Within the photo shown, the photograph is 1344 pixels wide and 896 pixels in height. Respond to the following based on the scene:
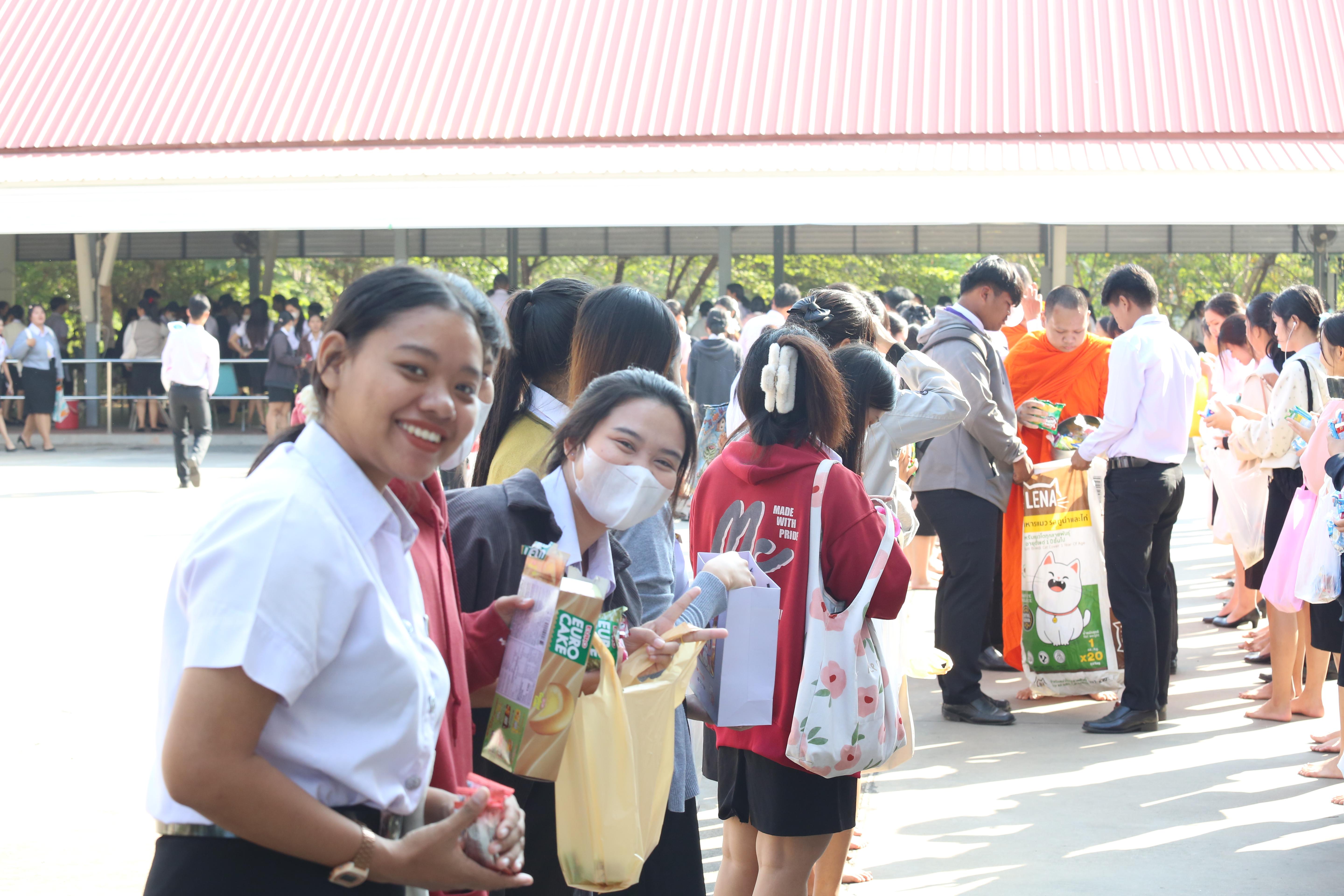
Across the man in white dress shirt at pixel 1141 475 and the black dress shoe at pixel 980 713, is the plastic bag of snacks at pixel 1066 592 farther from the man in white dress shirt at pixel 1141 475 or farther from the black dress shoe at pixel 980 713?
the black dress shoe at pixel 980 713

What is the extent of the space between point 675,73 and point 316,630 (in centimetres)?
1674

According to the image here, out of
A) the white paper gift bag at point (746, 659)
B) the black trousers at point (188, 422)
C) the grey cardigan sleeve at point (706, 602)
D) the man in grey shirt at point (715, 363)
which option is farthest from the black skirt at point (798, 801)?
the black trousers at point (188, 422)

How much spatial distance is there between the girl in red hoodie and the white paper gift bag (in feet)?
0.28

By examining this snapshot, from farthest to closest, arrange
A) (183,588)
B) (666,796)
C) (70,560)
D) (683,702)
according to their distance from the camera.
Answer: (70,560)
(683,702)
(666,796)
(183,588)

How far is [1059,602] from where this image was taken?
5.62 m

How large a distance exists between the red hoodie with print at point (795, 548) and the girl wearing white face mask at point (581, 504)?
22.6 inches

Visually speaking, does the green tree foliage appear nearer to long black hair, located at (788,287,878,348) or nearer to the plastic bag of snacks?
the plastic bag of snacks

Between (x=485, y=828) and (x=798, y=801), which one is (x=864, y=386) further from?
(x=485, y=828)

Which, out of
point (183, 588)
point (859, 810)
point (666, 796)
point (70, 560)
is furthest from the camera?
point (70, 560)

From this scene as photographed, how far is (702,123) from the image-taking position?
16.5 meters

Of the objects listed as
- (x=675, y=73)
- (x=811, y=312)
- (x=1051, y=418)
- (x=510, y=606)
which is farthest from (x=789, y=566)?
(x=675, y=73)

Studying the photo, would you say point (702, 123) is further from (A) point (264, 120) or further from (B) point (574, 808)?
(B) point (574, 808)

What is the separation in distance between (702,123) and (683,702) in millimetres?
14655

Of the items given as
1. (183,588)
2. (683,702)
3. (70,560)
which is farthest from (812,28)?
(183,588)
